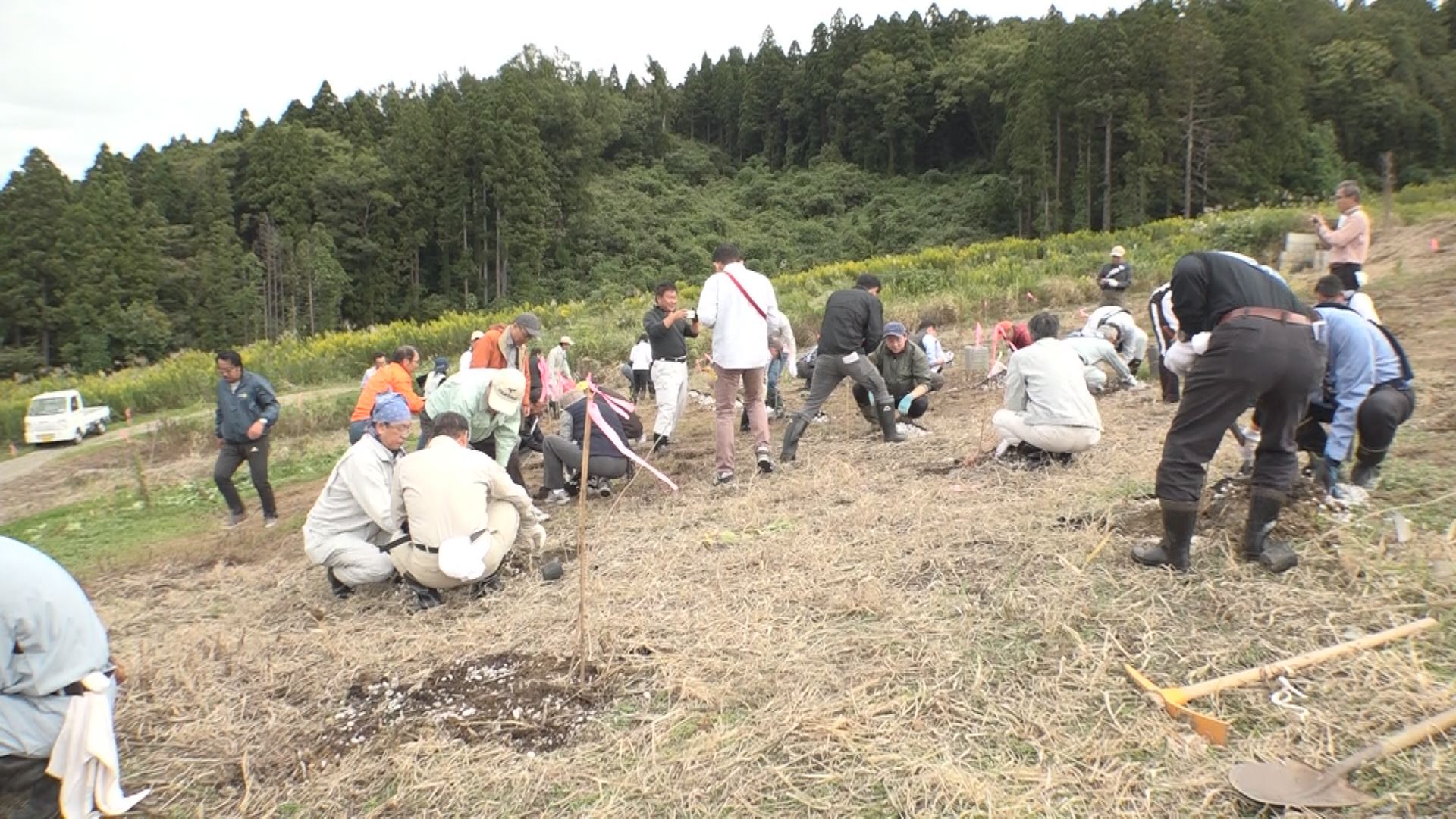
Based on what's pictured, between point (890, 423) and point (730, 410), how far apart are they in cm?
165

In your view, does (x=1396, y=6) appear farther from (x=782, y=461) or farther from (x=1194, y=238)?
(x=782, y=461)

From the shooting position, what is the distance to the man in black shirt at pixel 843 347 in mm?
6500

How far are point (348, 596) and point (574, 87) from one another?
5681 centimetres

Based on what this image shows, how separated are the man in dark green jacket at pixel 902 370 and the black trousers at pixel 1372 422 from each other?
3487 mm

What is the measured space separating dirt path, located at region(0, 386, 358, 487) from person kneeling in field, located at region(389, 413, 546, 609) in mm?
13523

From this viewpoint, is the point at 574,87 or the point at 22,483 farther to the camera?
the point at 574,87

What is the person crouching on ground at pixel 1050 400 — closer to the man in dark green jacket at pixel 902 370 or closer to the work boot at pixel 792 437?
the work boot at pixel 792 437

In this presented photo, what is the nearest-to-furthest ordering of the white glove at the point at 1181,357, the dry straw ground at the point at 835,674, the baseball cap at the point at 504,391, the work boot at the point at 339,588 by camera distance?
1. the dry straw ground at the point at 835,674
2. the white glove at the point at 1181,357
3. the work boot at the point at 339,588
4. the baseball cap at the point at 504,391

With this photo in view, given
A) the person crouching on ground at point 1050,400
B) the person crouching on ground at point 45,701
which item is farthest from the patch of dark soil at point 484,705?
the person crouching on ground at point 1050,400

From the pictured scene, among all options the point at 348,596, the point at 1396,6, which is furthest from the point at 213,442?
the point at 1396,6

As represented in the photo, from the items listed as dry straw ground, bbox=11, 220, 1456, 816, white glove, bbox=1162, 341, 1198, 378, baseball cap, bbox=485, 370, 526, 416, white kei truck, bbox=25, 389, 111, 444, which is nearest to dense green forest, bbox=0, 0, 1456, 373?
white kei truck, bbox=25, 389, 111, 444

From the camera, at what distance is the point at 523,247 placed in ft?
139

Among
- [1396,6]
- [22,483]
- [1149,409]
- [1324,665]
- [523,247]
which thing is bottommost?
[22,483]

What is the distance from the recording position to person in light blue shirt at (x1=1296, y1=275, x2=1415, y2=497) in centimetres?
403
